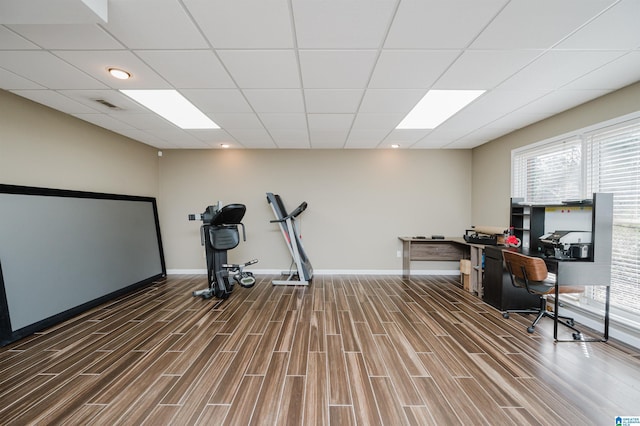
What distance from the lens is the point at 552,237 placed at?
111 inches

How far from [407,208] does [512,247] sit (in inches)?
75.2

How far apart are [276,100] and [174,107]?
1.33m

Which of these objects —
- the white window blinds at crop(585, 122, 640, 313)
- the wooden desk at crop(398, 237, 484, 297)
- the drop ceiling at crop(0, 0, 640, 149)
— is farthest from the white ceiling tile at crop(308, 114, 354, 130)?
the white window blinds at crop(585, 122, 640, 313)

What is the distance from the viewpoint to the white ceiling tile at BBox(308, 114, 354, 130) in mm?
3205

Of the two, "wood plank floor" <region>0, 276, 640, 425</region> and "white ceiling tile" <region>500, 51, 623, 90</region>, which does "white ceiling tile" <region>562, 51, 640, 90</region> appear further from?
"wood plank floor" <region>0, 276, 640, 425</region>

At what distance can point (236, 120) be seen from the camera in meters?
3.36

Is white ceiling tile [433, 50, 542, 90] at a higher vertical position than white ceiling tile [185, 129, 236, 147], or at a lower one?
lower

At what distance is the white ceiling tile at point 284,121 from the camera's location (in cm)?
322

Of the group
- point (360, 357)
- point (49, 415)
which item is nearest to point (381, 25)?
point (360, 357)

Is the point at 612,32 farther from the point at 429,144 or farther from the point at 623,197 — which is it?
the point at 429,144

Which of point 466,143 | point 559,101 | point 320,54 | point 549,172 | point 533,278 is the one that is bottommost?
point 533,278

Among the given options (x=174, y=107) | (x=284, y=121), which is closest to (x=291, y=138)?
(x=284, y=121)

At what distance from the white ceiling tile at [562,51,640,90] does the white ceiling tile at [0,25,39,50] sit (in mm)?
4626

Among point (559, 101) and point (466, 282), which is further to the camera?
point (466, 282)
